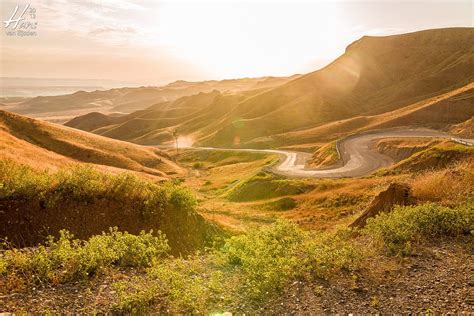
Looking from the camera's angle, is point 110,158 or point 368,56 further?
point 368,56

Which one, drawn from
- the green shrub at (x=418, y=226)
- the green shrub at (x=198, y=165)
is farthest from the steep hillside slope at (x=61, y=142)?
the green shrub at (x=418, y=226)

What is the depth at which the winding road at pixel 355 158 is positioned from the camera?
5713 cm

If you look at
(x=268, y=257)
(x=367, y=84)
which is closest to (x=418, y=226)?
(x=268, y=257)

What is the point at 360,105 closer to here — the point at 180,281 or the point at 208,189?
the point at 208,189

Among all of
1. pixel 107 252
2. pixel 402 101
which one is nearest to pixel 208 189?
pixel 107 252

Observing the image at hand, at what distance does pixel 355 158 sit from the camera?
6625 centimetres

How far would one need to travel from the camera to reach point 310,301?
30.0 ft

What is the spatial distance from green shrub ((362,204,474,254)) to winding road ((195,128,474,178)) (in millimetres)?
39612

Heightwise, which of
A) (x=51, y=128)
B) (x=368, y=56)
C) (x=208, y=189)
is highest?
(x=368, y=56)

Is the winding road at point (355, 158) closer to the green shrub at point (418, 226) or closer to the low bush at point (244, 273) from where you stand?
the green shrub at point (418, 226)

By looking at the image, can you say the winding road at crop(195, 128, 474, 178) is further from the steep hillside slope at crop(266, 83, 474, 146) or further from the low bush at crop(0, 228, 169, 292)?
the low bush at crop(0, 228, 169, 292)

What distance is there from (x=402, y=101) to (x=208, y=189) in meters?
110

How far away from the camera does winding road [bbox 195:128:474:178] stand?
5713cm

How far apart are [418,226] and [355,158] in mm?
56319
